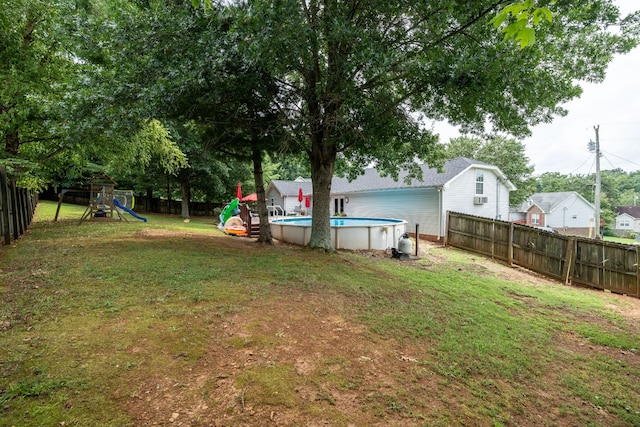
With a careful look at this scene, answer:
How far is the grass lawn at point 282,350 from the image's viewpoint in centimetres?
229

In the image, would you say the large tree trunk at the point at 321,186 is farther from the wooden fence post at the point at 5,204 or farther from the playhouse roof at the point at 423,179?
the wooden fence post at the point at 5,204

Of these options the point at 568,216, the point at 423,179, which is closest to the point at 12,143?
the point at 423,179

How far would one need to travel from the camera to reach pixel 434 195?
53.4 feet

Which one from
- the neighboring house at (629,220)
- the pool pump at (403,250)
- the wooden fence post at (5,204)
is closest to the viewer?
the wooden fence post at (5,204)

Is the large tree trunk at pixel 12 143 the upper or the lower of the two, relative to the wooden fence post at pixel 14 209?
upper

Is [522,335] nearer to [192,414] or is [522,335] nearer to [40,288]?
[192,414]

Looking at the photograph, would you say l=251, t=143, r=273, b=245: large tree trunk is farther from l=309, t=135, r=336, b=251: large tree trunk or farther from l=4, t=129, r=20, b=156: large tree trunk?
l=4, t=129, r=20, b=156: large tree trunk

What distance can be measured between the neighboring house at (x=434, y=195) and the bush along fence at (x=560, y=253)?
3042 millimetres

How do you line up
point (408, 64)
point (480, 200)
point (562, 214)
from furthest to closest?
point (562, 214)
point (480, 200)
point (408, 64)

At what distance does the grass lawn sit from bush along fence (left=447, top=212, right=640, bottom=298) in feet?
9.26

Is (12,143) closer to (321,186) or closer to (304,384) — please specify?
(321,186)

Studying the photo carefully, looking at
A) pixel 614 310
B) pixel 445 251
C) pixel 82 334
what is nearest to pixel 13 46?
pixel 82 334

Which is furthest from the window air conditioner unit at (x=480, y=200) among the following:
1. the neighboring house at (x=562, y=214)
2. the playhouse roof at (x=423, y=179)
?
the neighboring house at (x=562, y=214)

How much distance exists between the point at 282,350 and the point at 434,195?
1483 centimetres
